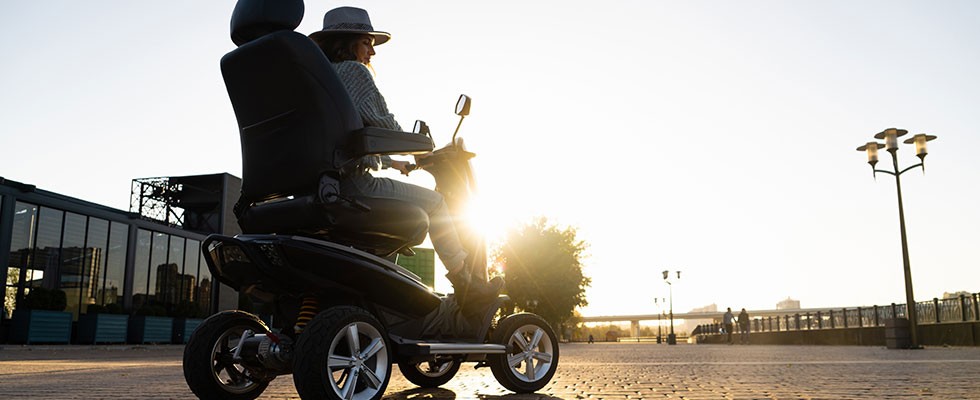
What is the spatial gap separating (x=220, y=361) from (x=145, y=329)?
2929cm

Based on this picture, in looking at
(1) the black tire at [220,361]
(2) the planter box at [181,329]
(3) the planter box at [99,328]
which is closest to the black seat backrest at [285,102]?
(1) the black tire at [220,361]

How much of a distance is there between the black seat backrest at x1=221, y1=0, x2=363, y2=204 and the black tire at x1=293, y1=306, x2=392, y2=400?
25.0 inches

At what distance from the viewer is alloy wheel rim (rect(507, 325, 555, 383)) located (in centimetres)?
443

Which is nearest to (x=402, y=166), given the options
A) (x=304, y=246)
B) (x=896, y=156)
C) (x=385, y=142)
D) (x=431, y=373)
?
(x=385, y=142)

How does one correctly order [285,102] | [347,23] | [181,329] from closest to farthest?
[285,102], [347,23], [181,329]

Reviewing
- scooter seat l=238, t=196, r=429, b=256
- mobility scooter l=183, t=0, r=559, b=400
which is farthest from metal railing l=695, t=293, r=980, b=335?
mobility scooter l=183, t=0, r=559, b=400

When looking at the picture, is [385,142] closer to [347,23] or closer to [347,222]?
[347,222]

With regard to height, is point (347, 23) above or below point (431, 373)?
above

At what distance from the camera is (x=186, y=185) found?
1747 inches

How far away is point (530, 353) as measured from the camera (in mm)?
4492

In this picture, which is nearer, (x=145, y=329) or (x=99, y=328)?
(x=99, y=328)

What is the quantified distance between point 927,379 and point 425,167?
4.34 metres

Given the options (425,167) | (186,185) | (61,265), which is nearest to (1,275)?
(61,265)

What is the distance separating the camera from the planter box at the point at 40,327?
80.1 ft
